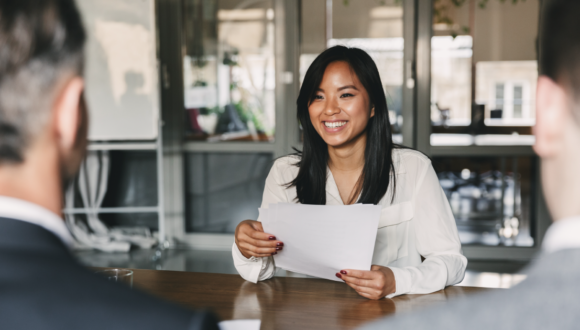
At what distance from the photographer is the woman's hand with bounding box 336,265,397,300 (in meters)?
1.19

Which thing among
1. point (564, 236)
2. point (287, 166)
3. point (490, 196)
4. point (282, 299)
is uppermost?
point (564, 236)

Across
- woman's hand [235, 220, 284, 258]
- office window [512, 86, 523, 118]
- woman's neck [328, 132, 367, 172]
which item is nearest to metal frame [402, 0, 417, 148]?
office window [512, 86, 523, 118]

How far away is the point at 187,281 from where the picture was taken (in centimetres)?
133

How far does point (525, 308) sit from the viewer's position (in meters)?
0.39

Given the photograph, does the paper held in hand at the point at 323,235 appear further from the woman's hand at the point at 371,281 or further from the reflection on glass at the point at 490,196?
the reflection on glass at the point at 490,196

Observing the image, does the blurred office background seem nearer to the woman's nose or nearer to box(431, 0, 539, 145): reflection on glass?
box(431, 0, 539, 145): reflection on glass

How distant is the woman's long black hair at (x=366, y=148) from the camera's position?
1.71 m

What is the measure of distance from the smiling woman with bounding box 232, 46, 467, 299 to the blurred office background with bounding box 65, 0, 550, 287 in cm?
203

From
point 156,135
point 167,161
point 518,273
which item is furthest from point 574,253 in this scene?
point 167,161

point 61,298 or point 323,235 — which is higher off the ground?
point 61,298

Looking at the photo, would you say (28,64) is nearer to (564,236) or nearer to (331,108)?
(564,236)

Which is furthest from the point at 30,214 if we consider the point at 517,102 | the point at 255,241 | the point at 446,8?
the point at 517,102

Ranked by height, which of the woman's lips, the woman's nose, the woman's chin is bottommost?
the woman's chin

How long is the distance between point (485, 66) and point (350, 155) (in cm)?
281
